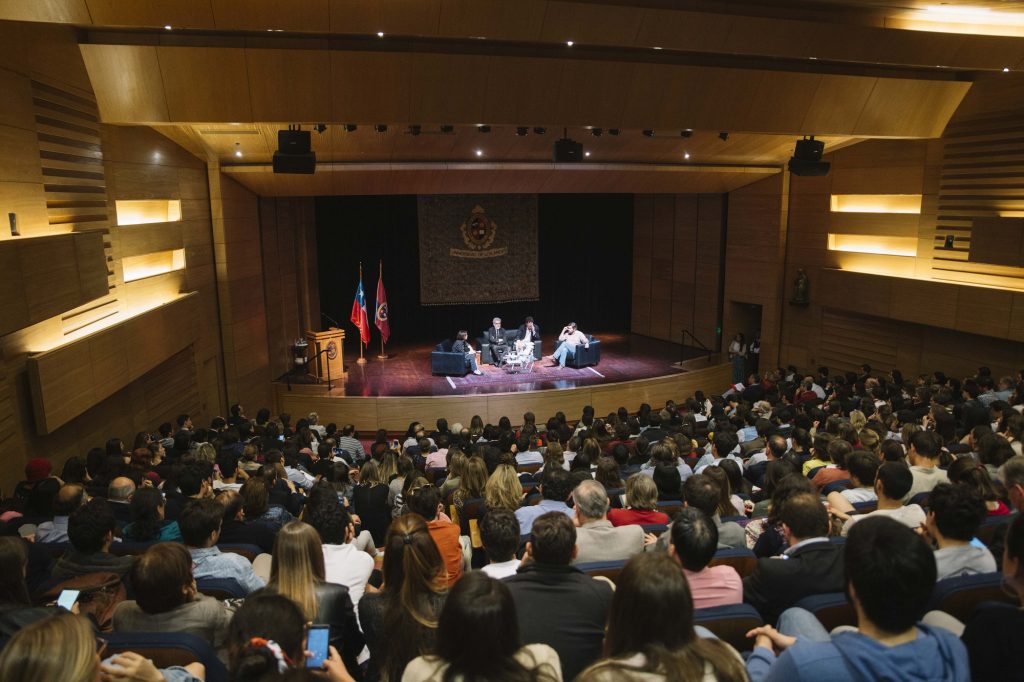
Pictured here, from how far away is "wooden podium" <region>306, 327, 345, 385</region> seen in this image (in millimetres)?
12422

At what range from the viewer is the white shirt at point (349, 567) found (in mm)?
3023

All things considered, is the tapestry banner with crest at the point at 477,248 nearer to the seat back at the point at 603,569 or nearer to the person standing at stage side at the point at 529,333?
the person standing at stage side at the point at 529,333

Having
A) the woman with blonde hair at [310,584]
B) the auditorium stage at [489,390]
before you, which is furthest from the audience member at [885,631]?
the auditorium stage at [489,390]

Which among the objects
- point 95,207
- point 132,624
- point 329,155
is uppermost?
point 329,155

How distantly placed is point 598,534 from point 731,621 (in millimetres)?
1006

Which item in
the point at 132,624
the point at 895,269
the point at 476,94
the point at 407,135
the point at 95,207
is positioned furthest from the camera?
the point at 895,269

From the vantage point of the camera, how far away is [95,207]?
723cm

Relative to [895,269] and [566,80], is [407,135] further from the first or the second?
[895,269]

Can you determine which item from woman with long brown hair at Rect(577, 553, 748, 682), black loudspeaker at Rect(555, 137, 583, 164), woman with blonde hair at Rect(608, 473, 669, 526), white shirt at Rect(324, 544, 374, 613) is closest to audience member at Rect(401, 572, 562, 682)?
woman with long brown hair at Rect(577, 553, 748, 682)

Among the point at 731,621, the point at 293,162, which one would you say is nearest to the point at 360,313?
the point at 293,162

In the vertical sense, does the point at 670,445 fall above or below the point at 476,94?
below

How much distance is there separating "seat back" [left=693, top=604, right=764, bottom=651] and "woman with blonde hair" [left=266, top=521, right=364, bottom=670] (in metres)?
1.20

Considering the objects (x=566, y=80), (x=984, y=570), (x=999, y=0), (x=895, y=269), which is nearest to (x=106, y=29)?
(x=566, y=80)

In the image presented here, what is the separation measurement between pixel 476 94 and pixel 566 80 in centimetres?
97
